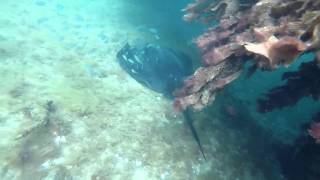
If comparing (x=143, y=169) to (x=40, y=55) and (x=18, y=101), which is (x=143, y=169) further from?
(x=40, y=55)

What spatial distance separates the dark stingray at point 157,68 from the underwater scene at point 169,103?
3cm

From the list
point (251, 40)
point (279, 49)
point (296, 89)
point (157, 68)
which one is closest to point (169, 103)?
point (157, 68)

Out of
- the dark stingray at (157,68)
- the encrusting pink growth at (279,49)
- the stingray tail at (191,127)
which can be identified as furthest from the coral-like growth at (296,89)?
the dark stingray at (157,68)

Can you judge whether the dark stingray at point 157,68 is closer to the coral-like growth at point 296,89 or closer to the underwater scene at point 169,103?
the underwater scene at point 169,103

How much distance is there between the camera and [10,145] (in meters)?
5.41

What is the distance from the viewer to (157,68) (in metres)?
7.93

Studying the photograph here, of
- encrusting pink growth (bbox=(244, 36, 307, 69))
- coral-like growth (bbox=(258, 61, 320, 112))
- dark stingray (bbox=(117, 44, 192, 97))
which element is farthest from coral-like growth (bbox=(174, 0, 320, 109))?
dark stingray (bbox=(117, 44, 192, 97))

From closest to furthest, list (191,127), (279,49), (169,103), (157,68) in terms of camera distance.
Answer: (279,49) → (191,127) → (169,103) → (157,68)

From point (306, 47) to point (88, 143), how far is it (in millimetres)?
3823

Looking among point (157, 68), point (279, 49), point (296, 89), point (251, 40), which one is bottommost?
point (157, 68)

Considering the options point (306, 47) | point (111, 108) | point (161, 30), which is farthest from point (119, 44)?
point (306, 47)

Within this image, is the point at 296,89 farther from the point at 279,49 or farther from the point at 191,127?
the point at 279,49

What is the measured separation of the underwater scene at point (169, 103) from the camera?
464 centimetres

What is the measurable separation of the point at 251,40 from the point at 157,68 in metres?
3.71
